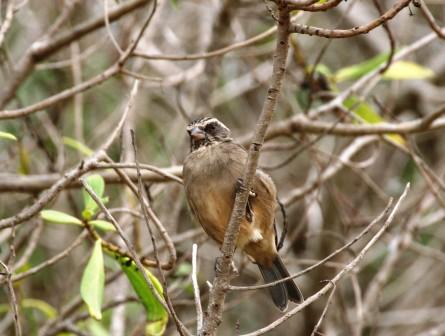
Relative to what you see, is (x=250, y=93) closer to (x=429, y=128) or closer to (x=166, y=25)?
(x=166, y=25)

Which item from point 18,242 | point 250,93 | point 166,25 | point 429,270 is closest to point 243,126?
point 250,93

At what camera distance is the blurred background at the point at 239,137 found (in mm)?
5324

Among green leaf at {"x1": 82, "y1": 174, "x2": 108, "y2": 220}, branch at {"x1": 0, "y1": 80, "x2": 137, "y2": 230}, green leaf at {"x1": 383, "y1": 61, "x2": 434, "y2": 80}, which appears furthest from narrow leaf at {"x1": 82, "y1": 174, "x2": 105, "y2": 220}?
green leaf at {"x1": 383, "y1": 61, "x2": 434, "y2": 80}

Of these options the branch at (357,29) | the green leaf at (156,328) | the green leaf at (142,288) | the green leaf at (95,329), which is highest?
the branch at (357,29)

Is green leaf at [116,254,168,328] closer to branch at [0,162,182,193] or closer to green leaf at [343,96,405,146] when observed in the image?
branch at [0,162,182,193]

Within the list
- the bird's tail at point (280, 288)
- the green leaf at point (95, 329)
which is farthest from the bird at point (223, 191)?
the green leaf at point (95, 329)

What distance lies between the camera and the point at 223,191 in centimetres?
380

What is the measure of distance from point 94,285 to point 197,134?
1.18 m

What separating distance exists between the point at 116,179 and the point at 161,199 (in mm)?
1765

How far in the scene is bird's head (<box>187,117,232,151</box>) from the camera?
13.3 feet

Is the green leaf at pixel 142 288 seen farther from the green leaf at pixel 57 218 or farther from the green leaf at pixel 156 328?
the green leaf at pixel 57 218

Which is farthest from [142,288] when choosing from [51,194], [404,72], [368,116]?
[404,72]

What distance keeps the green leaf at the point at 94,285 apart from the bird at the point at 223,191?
2.57ft

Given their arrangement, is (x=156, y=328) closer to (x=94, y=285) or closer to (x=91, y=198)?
(x=94, y=285)
